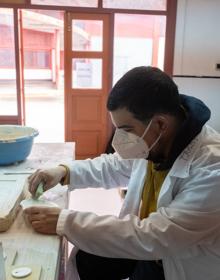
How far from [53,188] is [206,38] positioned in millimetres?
3604

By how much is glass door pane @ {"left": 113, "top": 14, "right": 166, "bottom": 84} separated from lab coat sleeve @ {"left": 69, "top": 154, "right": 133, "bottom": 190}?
3.08 m

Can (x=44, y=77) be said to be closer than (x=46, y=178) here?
No

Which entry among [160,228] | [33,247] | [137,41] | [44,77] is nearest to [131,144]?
[160,228]

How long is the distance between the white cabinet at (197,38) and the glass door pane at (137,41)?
0.22 metres

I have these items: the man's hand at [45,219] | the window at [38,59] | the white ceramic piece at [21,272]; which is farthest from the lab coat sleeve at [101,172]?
the window at [38,59]

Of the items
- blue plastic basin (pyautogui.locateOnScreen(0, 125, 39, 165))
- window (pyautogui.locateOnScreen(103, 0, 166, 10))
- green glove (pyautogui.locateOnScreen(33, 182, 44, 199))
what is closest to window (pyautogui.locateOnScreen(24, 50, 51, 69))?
window (pyautogui.locateOnScreen(103, 0, 166, 10))

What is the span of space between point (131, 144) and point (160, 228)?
306 millimetres

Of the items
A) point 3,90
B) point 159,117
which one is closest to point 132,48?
point 3,90

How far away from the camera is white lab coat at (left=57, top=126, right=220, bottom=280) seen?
0.94 m

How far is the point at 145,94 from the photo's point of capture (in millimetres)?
993

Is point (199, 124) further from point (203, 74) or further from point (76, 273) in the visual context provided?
point (203, 74)

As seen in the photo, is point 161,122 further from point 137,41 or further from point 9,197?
point 137,41

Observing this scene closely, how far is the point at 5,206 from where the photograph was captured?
1.08m

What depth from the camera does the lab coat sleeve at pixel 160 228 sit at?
0.94 meters
